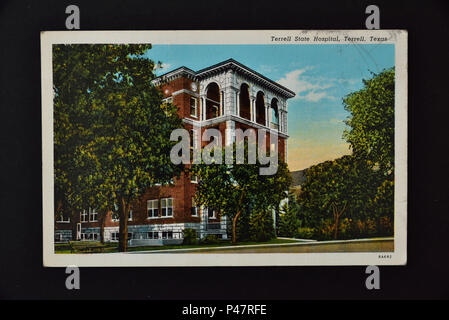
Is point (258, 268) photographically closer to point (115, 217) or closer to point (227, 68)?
point (115, 217)

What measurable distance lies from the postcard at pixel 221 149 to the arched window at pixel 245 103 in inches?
1.1

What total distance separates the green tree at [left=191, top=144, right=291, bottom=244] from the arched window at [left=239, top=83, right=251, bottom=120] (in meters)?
0.93

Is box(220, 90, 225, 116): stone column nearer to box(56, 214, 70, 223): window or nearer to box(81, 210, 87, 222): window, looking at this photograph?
box(81, 210, 87, 222): window

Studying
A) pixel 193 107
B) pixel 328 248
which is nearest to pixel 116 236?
pixel 193 107

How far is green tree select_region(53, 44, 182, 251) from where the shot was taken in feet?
18.4

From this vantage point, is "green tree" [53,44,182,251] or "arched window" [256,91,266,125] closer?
"green tree" [53,44,182,251]

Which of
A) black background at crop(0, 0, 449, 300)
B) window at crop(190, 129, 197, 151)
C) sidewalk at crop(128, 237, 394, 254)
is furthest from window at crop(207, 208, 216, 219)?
window at crop(190, 129, 197, 151)

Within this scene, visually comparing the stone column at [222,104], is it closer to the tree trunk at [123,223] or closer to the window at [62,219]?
the tree trunk at [123,223]

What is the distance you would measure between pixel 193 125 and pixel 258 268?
2.77 meters

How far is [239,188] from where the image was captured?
19.1 feet

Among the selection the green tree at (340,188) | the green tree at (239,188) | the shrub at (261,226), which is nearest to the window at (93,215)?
the green tree at (239,188)
